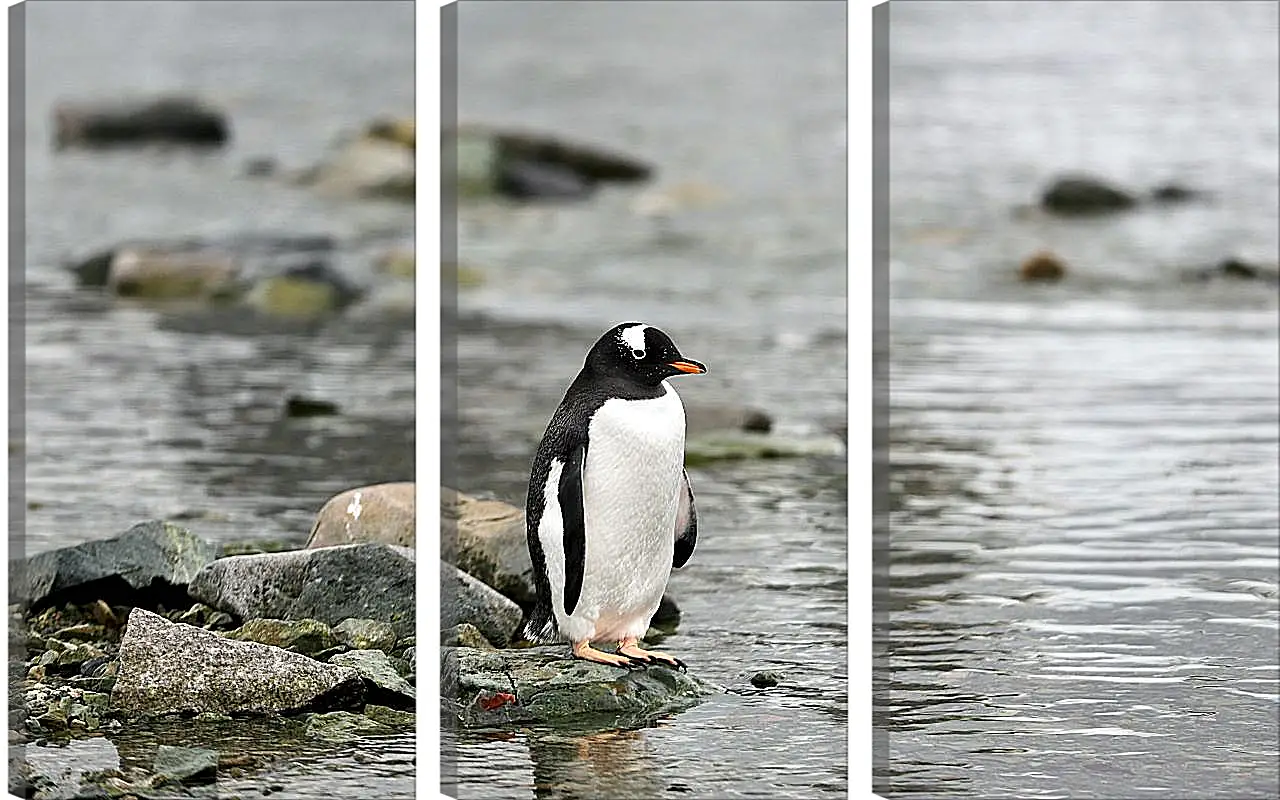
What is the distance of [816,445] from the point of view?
3.83 m

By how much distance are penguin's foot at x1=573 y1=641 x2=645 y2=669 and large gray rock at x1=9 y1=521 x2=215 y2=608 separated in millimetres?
712

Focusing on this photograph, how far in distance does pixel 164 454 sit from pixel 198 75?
1015mm

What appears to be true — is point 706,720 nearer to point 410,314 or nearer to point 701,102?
point 410,314

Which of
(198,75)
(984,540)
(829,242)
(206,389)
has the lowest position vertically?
(984,540)

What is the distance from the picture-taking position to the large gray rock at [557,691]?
7.84ft

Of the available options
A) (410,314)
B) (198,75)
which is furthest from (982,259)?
(198,75)

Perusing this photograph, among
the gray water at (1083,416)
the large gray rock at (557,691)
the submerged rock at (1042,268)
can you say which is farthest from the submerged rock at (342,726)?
the submerged rock at (1042,268)

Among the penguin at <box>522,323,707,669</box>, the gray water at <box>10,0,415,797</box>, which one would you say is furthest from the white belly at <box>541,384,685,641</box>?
the gray water at <box>10,0,415,797</box>

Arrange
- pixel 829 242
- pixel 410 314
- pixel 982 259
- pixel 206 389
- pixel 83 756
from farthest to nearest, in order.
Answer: pixel 982 259 → pixel 829 242 → pixel 410 314 → pixel 206 389 → pixel 83 756

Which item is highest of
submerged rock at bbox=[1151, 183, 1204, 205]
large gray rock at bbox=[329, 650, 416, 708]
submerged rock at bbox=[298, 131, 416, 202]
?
submerged rock at bbox=[1151, 183, 1204, 205]

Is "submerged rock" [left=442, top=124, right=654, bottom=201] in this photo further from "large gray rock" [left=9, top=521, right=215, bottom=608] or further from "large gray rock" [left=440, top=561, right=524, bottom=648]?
"large gray rock" [left=440, top=561, right=524, bottom=648]

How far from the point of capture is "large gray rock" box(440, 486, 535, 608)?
266cm

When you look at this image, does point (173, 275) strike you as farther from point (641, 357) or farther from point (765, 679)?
point (765, 679)

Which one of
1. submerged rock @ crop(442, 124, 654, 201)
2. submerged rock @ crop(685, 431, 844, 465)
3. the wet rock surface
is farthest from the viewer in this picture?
submerged rock @ crop(442, 124, 654, 201)
